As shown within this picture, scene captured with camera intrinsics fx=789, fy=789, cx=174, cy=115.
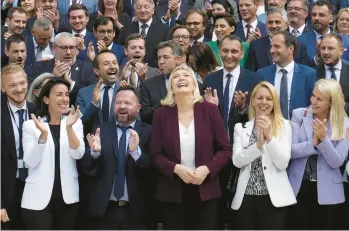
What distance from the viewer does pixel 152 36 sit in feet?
36.2

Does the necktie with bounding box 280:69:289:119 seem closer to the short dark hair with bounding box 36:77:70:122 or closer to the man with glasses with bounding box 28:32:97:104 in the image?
the man with glasses with bounding box 28:32:97:104

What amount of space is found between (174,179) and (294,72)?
80.1 inches

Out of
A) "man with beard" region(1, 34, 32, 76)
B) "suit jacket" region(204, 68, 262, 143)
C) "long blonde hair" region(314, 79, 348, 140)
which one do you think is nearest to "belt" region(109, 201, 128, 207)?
"suit jacket" region(204, 68, 262, 143)

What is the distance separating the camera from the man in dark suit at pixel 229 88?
7.97 metres

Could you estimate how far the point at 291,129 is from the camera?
7652 millimetres

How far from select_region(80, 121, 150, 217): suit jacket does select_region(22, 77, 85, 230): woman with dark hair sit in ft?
0.56

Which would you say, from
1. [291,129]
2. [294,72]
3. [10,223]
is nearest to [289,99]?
[294,72]

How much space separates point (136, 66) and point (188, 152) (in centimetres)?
187

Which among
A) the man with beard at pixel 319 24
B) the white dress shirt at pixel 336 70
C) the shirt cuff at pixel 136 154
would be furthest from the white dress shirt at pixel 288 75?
the shirt cuff at pixel 136 154

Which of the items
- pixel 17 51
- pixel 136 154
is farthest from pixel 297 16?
pixel 136 154

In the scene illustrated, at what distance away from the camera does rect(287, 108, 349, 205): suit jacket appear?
7.49 m

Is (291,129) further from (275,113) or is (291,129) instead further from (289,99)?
(289,99)

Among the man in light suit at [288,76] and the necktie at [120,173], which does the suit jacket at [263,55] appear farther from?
the necktie at [120,173]

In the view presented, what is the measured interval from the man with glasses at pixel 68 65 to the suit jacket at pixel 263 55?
1946 mm
